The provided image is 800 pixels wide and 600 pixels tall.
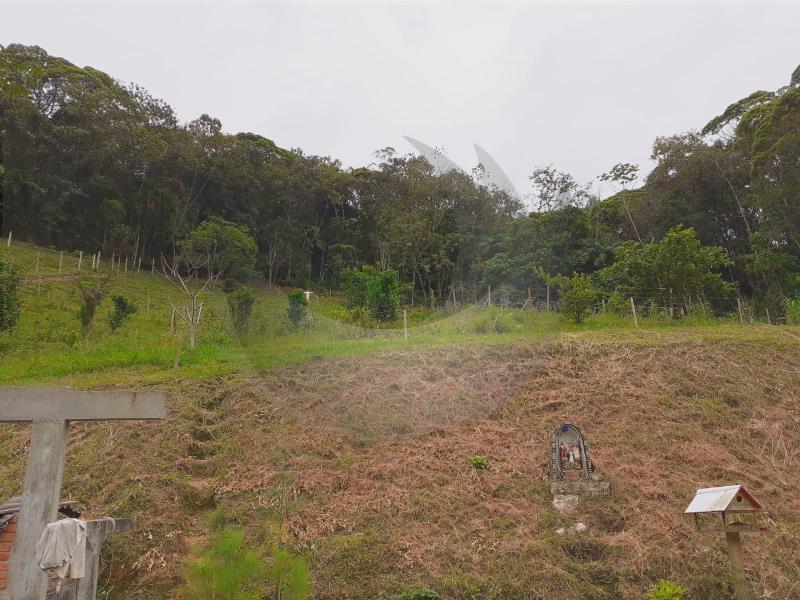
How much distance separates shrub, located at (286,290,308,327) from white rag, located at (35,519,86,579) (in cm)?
1280

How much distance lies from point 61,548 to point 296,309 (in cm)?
1342

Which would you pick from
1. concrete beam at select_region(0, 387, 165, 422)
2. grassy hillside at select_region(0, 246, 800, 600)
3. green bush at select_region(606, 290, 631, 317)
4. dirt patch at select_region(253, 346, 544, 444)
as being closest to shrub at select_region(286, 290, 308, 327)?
grassy hillside at select_region(0, 246, 800, 600)

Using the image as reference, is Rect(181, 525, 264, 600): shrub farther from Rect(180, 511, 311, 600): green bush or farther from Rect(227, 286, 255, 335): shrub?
Rect(227, 286, 255, 335): shrub

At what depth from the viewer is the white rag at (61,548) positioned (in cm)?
427

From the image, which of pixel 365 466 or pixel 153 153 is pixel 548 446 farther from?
pixel 153 153

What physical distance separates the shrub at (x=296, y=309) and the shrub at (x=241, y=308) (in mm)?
1357

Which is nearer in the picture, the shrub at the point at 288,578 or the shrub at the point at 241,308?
the shrub at the point at 288,578

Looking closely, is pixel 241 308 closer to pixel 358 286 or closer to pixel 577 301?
pixel 358 286

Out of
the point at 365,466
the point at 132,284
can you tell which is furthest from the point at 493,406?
the point at 132,284

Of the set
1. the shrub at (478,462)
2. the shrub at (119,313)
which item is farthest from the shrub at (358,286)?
the shrub at (478,462)

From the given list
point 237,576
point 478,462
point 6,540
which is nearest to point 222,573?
point 237,576

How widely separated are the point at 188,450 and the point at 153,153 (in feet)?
77.8

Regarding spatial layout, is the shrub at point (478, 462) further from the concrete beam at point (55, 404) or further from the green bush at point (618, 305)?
the green bush at point (618, 305)

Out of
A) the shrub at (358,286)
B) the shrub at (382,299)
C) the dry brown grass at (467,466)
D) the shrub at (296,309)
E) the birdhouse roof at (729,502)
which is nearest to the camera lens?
the birdhouse roof at (729,502)
